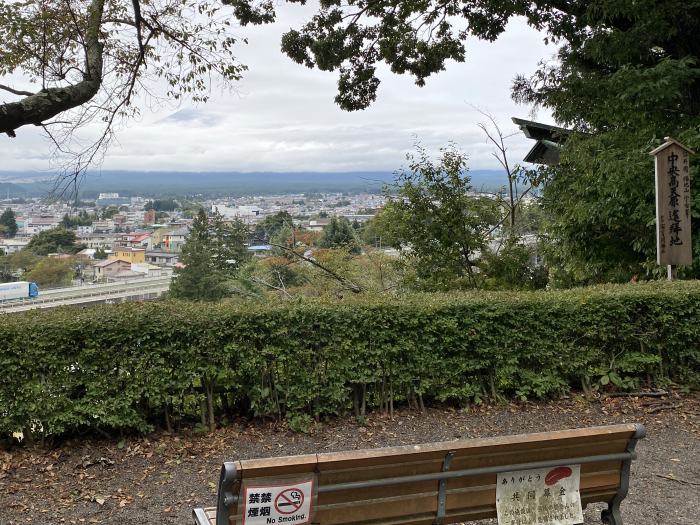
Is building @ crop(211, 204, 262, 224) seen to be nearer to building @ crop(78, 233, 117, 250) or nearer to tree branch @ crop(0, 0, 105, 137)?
building @ crop(78, 233, 117, 250)

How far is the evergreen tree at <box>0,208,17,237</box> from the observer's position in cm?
2731

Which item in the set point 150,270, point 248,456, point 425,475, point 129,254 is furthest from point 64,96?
point 129,254

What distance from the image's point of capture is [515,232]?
12086mm

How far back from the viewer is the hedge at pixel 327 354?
4711mm

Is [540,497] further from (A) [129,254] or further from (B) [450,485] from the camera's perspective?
(A) [129,254]

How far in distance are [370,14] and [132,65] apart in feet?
19.6

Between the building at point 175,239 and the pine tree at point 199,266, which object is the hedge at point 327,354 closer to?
the pine tree at point 199,266

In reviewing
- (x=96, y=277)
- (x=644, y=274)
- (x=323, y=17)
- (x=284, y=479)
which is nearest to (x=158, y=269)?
(x=96, y=277)

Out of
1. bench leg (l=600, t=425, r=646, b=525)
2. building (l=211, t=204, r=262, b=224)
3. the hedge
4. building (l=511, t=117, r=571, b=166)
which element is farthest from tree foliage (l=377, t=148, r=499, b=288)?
building (l=211, t=204, r=262, b=224)

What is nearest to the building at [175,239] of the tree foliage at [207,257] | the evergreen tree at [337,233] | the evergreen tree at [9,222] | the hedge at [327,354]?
the tree foliage at [207,257]

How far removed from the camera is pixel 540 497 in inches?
115

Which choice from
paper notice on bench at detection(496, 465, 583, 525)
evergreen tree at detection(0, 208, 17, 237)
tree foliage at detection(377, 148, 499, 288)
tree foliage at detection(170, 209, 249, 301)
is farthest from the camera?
evergreen tree at detection(0, 208, 17, 237)

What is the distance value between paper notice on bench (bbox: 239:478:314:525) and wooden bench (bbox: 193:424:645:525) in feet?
0.04

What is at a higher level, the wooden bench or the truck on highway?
the wooden bench
